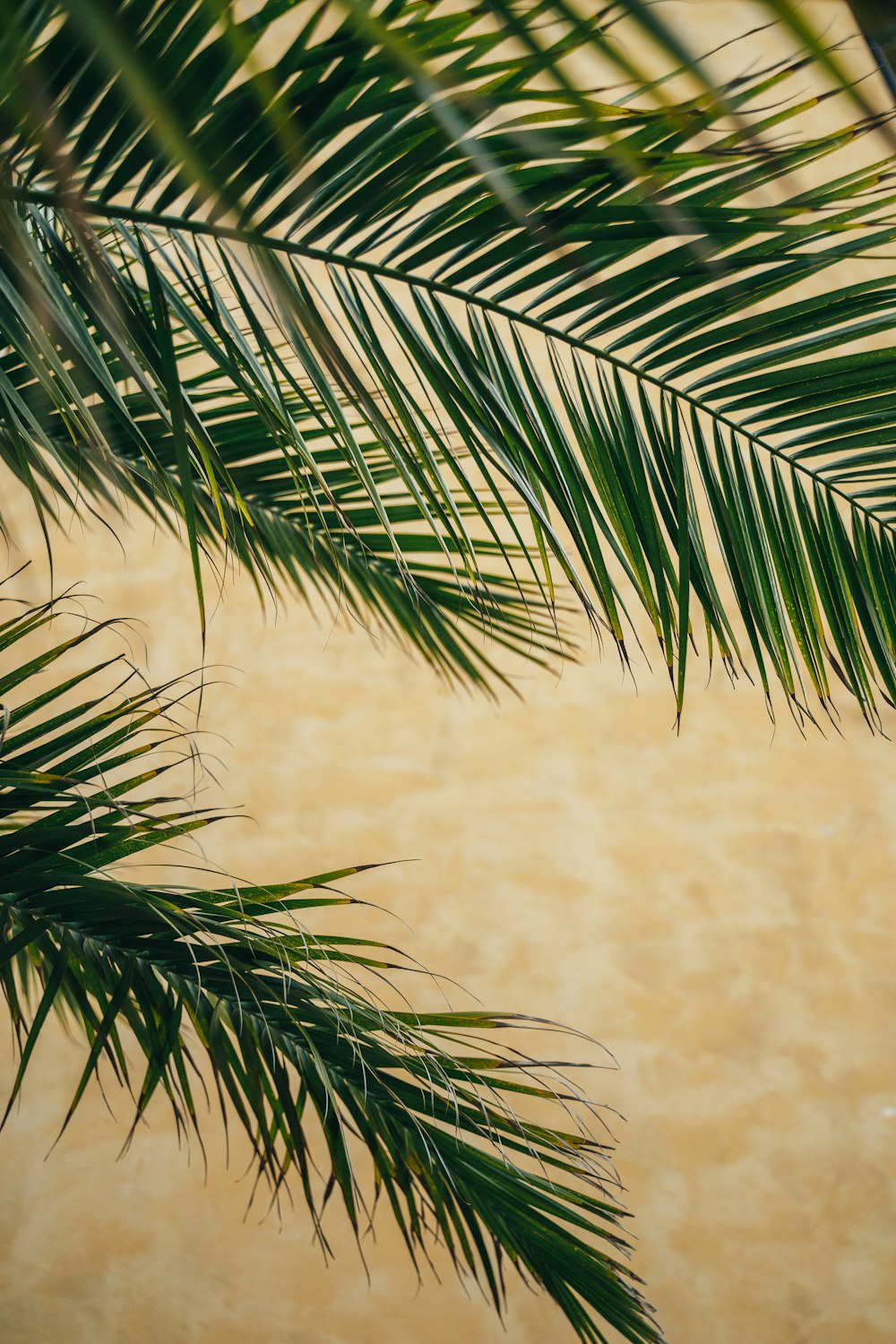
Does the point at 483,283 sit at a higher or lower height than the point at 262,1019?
higher

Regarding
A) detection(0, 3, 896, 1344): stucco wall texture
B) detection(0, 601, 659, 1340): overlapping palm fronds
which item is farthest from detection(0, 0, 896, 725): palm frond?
detection(0, 3, 896, 1344): stucco wall texture

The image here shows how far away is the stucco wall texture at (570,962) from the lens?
225 centimetres

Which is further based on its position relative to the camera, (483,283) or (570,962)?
(570,962)

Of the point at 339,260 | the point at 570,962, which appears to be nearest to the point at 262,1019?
the point at 339,260

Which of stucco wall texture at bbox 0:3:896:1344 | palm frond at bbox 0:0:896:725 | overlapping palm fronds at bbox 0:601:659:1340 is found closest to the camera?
palm frond at bbox 0:0:896:725

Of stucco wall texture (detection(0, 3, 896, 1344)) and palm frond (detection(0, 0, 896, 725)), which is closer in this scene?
palm frond (detection(0, 0, 896, 725))

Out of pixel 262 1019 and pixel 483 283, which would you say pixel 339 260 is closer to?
pixel 483 283

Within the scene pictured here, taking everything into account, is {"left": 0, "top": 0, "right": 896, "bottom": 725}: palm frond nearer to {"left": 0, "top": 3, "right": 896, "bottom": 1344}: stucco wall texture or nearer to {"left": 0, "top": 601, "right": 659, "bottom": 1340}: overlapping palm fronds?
{"left": 0, "top": 601, "right": 659, "bottom": 1340}: overlapping palm fronds

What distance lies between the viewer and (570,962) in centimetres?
246

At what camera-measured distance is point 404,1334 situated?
2.22 meters

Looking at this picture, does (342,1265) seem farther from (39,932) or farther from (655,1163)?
(39,932)

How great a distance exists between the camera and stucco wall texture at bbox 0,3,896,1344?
225 cm

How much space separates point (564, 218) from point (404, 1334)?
2.46 metres

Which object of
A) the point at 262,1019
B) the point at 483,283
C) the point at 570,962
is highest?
the point at 483,283
